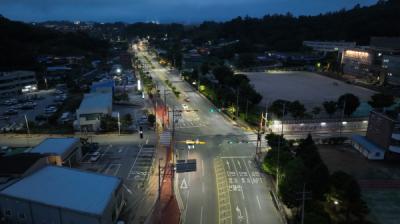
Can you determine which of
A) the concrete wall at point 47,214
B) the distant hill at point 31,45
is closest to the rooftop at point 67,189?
the concrete wall at point 47,214

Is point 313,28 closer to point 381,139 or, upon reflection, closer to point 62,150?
point 381,139

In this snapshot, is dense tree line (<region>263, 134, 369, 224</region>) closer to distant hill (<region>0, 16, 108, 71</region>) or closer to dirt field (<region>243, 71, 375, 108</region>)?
dirt field (<region>243, 71, 375, 108</region>)

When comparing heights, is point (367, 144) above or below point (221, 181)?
above

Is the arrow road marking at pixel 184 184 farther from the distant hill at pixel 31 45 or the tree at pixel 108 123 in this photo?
the distant hill at pixel 31 45

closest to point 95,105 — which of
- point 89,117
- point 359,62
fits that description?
point 89,117

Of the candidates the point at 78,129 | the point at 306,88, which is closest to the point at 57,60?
the point at 78,129

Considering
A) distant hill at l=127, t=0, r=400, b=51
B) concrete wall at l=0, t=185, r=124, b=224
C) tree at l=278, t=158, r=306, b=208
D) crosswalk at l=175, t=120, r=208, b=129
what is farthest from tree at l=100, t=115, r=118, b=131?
distant hill at l=127, t=0, r=400, b=51
